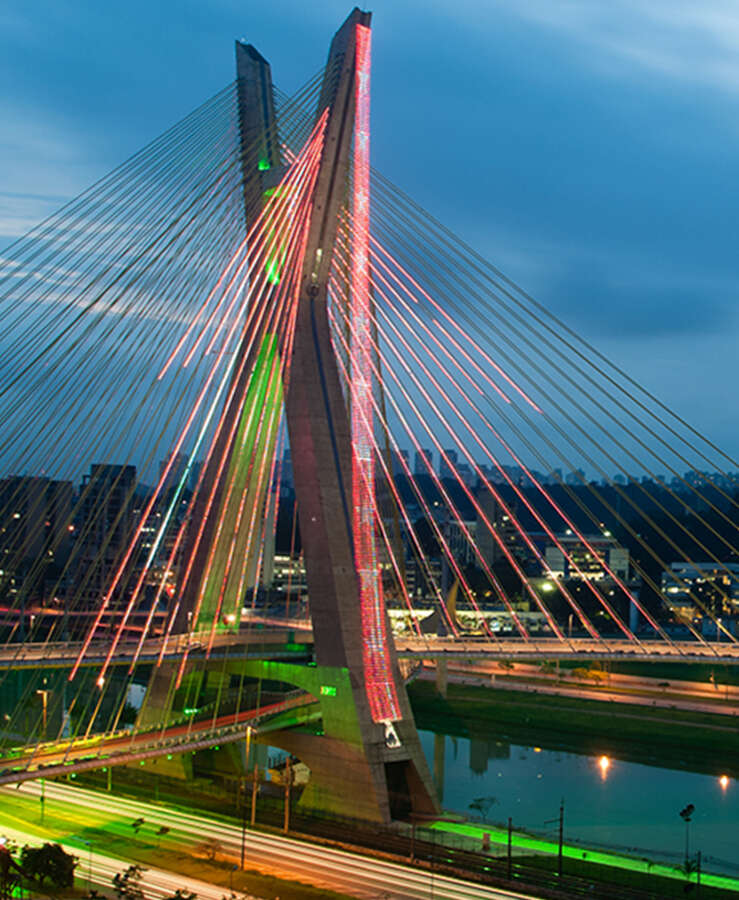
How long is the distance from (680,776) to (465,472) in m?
110

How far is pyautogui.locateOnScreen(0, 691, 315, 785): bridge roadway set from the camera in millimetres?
17312

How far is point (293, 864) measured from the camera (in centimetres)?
1805

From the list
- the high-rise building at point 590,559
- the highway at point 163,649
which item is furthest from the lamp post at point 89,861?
the high-rise building at point 590,559

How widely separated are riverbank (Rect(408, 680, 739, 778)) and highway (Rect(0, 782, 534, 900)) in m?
15.5

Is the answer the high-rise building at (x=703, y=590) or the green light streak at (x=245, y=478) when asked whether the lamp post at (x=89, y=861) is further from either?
the high-rise building at (x=703, y=590)

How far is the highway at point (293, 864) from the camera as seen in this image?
1670cm

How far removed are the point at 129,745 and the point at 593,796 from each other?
1285 cm

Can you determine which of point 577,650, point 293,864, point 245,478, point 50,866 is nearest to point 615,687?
point 577,650

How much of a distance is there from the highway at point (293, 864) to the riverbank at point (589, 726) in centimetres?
1549

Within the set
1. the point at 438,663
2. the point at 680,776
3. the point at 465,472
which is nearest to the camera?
the point at 680,776

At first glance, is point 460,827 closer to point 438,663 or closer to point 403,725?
point 403,725

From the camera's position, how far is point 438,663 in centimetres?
4000

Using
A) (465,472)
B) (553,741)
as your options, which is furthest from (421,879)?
(465,472)

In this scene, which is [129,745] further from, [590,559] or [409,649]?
[590,559]
